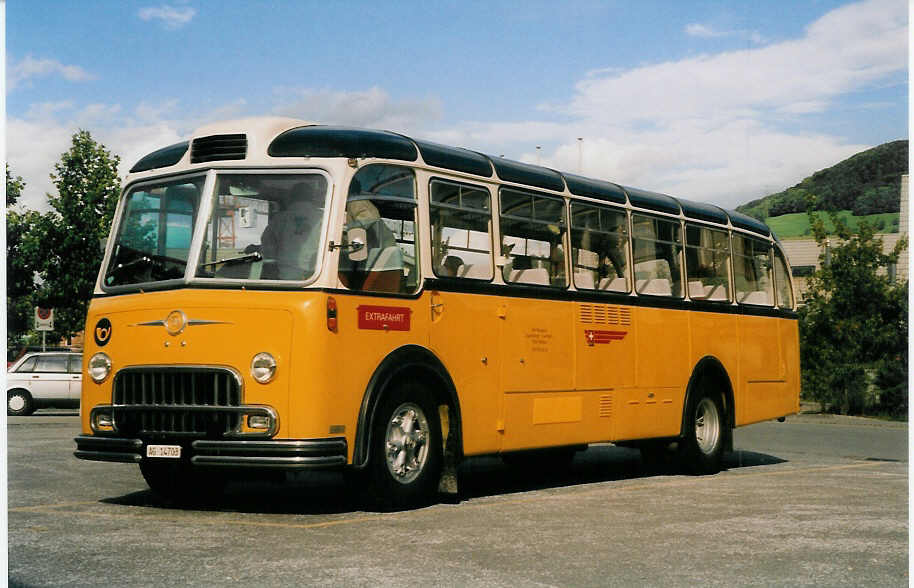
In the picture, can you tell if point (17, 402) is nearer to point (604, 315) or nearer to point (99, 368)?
point (604, 315)

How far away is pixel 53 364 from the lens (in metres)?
32.1

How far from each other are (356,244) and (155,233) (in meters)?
1.95

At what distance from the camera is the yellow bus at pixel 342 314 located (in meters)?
9.52

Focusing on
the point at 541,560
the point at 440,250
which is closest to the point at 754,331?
the point at 440,250

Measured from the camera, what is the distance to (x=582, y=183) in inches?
534

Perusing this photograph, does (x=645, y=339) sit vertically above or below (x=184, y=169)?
below

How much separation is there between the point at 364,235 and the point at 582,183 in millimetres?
4317

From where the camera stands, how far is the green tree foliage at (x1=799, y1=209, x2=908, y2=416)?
102 ft

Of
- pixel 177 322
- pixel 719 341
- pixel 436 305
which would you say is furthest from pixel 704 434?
pixel 177 322

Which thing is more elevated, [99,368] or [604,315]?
[604,315]

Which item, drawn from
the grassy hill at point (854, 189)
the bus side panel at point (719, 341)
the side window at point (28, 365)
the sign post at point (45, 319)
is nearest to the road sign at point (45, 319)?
the sign post at point (45, 319)

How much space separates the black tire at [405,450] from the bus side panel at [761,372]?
671 centimetres

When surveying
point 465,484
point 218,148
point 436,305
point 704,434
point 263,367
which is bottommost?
point 465,484

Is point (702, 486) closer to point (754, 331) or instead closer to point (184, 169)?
point (754, 331)
